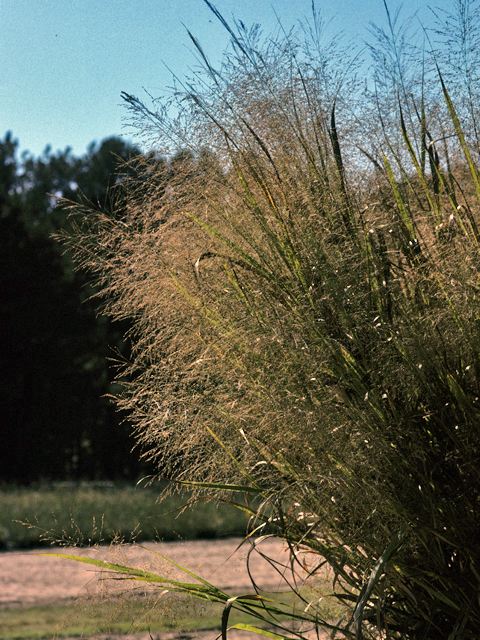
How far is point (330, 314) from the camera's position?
3.21ft

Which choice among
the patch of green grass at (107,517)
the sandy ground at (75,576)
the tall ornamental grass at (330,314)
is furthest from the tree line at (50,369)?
the tall ornamental grass at (330,314)

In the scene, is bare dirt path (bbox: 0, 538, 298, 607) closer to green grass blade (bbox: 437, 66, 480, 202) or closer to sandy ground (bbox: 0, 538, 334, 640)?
sandy ground (bbox: 0, 538, 334, 640)

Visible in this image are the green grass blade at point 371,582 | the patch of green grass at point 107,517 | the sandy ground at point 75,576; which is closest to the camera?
the green grass blade at point 371,582

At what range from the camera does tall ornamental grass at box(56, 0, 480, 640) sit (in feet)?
3.01

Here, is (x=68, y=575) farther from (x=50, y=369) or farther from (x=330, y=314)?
(x=50, y=369)

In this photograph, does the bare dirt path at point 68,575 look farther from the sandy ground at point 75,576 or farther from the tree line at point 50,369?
the tree line at point 50,369

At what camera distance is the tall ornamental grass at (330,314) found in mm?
917

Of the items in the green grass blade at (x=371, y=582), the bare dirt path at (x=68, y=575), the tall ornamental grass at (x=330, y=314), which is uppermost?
→ the tall ornamental grass at (x=330, y=314)

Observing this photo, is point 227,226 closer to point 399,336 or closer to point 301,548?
point 399,336

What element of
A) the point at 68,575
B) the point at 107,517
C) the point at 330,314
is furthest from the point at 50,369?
the point at 330,314

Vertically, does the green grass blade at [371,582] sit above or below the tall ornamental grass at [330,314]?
below

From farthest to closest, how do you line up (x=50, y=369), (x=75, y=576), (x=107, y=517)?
(x=50, y=369) < (x=107, y=517) < (x=75, y=576)

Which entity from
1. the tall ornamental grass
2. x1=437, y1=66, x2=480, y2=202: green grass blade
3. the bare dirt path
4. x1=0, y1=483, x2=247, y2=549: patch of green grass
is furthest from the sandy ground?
x1=437, y1=66, x2=480, y2=202: green grass blade

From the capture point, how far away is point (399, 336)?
0.92 metres
